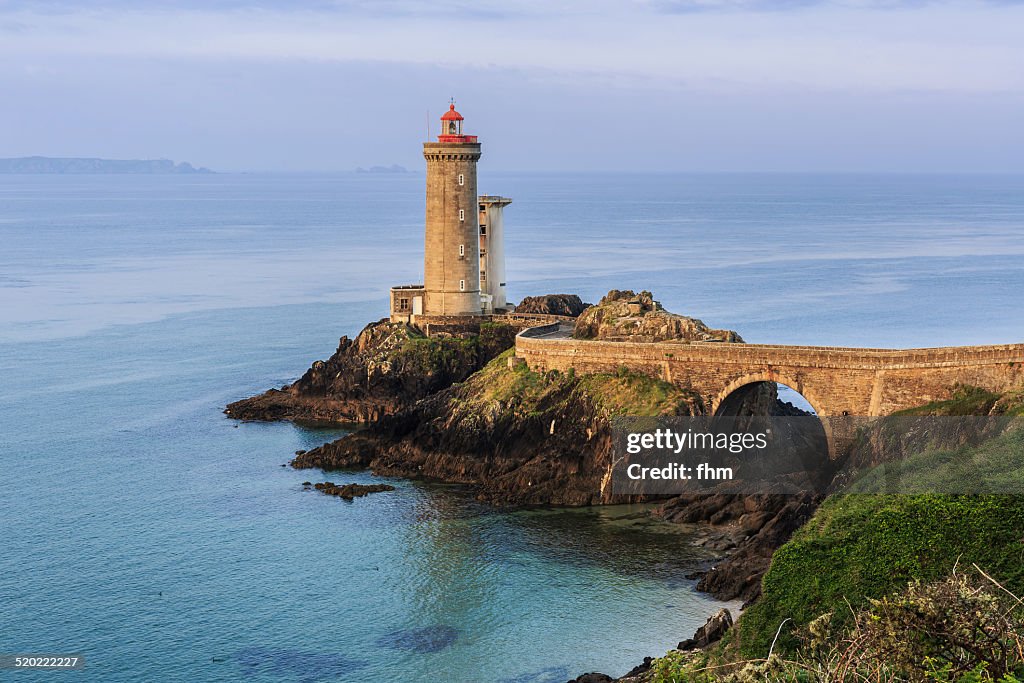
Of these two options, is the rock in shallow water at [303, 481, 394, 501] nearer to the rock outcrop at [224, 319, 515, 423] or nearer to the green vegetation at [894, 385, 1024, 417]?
the rock outcrop at [224, 319, 515, 423]

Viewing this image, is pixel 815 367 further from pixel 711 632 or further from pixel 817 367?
pixel 711 632

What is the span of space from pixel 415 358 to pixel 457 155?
405 inches

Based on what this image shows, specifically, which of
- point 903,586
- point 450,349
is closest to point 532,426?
point 450,349

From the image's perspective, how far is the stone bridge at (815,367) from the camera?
45094mm

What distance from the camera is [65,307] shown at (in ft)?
343

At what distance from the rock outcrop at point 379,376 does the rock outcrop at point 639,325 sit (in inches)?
321

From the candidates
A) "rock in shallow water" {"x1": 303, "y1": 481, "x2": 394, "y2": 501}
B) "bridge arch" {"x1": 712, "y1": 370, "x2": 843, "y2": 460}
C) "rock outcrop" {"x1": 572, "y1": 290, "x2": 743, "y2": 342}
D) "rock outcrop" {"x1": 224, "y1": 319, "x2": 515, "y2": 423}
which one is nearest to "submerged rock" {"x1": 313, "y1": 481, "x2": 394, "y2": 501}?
"rock in shallow water" {"x1": 303, "y1": 481, "x2": 394, "y2": 501}

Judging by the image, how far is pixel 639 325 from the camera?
54.1 metres

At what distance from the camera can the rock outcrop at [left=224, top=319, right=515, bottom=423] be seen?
62.5 metres

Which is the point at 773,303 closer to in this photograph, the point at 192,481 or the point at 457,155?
the point at 457,155

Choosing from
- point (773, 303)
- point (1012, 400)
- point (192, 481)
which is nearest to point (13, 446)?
point (192, 481)

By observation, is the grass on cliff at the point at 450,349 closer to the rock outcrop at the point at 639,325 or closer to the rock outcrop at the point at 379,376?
the rock outcrop at the point at 379,376

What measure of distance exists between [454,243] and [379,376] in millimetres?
7834

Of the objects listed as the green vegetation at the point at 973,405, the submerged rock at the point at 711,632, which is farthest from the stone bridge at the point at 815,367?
the submerged rock at the point at 711,632
